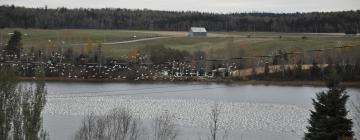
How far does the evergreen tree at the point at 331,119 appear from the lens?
15430 mm

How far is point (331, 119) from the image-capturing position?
50.6 ft

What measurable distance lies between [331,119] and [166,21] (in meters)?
95.0

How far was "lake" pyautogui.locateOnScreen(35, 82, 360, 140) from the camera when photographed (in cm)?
2719

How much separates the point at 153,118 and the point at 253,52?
3651 centimetres

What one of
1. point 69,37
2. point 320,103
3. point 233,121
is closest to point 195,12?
point 69,37

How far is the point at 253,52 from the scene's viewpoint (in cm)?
6475

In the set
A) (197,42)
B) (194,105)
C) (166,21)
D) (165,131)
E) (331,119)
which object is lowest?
(194,105)

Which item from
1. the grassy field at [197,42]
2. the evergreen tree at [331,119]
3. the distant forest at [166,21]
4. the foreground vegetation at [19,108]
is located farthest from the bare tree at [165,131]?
the distant forest at [166,21]

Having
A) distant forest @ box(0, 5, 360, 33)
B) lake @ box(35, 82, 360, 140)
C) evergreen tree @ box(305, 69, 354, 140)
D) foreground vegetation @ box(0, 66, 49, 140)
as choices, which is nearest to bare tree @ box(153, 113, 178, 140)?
lake @ box(35, 82, 360, 140)

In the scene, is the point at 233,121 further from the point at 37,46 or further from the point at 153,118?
the point at 37,46

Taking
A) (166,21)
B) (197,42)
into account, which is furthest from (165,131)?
(166,21)

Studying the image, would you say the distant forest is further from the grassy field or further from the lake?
the lake

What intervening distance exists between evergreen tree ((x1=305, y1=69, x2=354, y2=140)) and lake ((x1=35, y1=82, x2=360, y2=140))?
963 centimetres

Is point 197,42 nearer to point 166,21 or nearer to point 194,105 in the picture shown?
point 166,21
